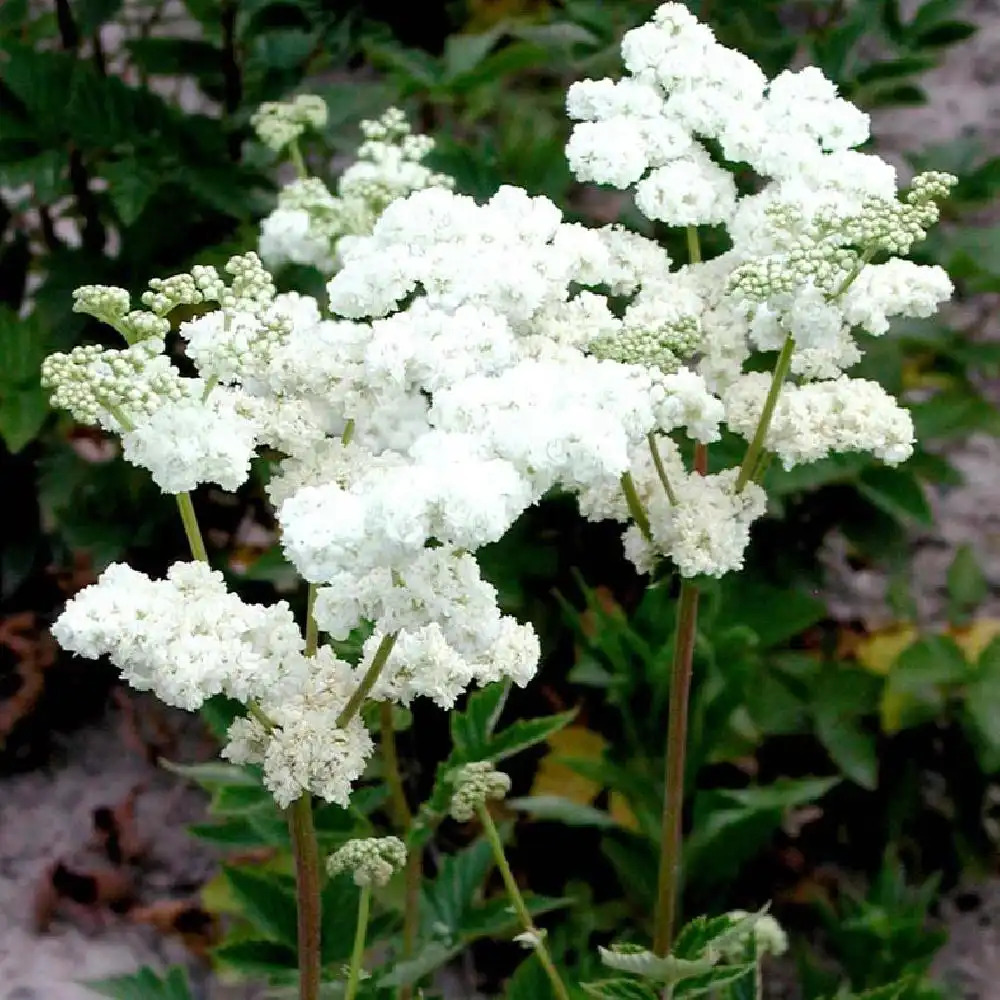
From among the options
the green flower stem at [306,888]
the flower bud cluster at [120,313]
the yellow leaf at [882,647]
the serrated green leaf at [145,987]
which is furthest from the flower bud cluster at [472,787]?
the yellow leaf at [882,647]

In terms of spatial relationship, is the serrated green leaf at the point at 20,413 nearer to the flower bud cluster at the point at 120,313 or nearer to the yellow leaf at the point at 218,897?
the yellow leaf at the point at 218,897

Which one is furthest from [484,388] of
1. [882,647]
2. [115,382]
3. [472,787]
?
[882,647]

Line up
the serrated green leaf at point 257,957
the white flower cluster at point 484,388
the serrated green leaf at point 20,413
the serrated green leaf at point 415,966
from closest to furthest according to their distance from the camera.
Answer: the white flower cluster at point 484,388 < the serrated green leaf at point 415,966 < the serrated green leaf at point 257,957 < the serrated green leaf at point 20,413

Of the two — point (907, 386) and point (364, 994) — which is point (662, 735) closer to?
point (364, 994)

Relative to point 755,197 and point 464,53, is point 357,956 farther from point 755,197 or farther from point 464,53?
point 464,53

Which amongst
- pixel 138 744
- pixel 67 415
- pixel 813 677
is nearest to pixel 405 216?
pixel 813 677
